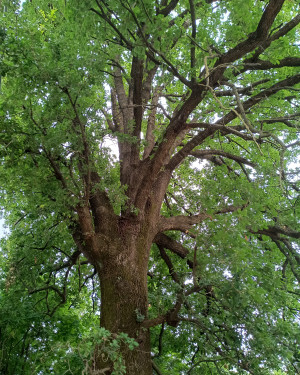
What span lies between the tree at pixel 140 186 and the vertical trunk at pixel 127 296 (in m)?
0.02

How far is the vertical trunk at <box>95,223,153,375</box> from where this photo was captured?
326 cm

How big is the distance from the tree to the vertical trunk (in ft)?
0.05

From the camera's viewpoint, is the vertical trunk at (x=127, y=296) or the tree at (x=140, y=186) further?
the vertical trunk at (x=127, y=296)

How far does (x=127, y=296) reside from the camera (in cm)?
364

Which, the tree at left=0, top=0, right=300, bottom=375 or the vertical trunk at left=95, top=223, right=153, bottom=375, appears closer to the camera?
the tree at left=0, top=0, right=300, bottom=375

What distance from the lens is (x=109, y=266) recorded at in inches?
154

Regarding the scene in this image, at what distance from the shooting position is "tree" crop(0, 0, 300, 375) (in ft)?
10.0

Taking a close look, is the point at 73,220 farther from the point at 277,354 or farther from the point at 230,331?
the point at 277,354

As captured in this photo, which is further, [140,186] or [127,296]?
[140,186]

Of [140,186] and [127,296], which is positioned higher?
[140,186]

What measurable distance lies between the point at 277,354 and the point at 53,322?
463 cm

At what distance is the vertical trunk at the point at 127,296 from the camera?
10.7 feet

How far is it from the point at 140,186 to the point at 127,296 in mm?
1756

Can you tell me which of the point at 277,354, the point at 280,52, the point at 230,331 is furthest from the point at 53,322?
the point at 280,52
